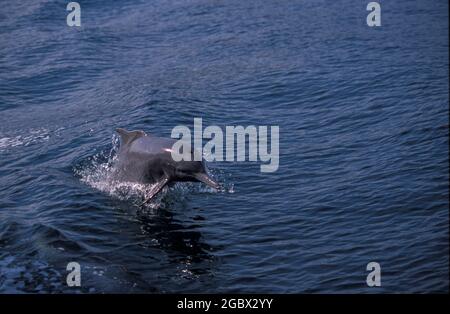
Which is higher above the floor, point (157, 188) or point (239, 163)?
point (239, 163)

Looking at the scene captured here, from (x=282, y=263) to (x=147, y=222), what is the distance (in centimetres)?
379

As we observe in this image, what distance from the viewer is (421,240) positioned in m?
14.4

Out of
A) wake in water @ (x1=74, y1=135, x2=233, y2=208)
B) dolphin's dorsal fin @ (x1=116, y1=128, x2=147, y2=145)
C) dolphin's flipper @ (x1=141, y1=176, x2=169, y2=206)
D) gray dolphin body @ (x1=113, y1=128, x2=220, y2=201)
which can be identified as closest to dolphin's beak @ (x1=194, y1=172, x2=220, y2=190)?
gray dolphin body @ (x1=113, y1=128, x2=220, y2=201)

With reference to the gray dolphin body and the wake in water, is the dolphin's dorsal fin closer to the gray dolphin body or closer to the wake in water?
the gray dolphin body

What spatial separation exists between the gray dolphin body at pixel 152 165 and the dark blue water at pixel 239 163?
0.57 meters

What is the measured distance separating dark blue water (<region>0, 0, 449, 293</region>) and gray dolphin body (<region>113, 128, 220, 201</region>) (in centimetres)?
57

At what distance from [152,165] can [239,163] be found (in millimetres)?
3418

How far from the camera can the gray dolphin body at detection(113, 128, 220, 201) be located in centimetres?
1617

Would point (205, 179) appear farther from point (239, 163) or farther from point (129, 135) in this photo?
point (239, 163)

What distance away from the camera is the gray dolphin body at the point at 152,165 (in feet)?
53.1

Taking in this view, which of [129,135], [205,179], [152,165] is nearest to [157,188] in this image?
[152,165]

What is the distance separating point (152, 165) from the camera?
55.5 ft
